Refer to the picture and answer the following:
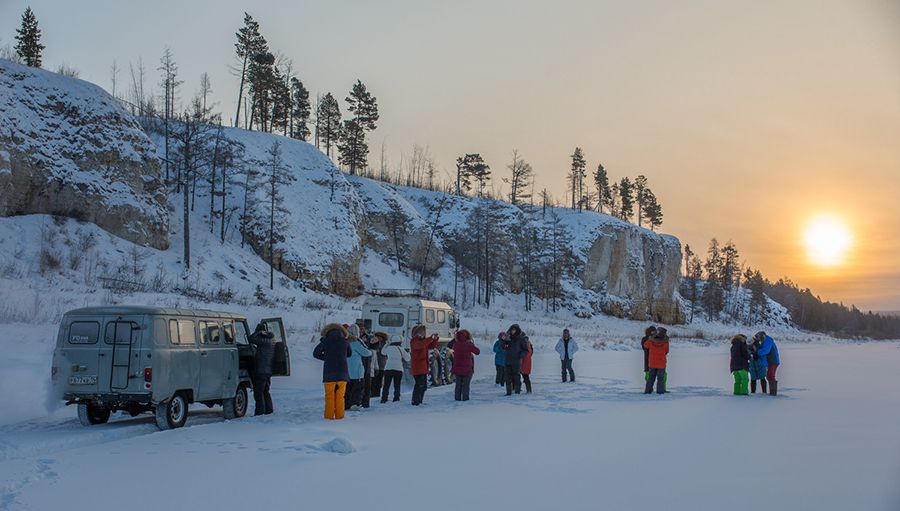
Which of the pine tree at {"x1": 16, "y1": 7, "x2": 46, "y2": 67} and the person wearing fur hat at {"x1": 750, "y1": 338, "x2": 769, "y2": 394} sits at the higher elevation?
the pine tree at {"x1": 16, "y1": 7, "x2": 46, "y2": 67}

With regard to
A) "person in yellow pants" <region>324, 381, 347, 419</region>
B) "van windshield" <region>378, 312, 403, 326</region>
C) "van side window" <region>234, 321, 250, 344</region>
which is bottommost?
"person in yellow pants" <region>324, 381, 347, 419</region>

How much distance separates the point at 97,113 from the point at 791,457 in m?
43.8

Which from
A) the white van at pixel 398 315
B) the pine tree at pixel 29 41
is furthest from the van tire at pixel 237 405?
the pine tree at pixel 29 41

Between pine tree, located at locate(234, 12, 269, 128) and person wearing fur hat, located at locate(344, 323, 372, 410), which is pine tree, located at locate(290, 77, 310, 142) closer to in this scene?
pine tree, located at locate(234, 12, 269, 128)

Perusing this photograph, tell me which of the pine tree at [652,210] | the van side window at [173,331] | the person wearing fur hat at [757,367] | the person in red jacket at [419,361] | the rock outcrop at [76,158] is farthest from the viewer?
the pine tree at [652,210]

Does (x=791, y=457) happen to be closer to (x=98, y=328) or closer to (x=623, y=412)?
(x=623, y=412)

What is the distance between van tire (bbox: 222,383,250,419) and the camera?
13.3m

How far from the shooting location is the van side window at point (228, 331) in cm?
1351

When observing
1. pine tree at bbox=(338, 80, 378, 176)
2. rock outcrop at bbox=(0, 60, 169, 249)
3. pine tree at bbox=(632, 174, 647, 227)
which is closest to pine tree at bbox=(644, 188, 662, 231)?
pine tree at bbox=(632, 174, 647, 227)

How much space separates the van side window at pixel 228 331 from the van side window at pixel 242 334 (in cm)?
27

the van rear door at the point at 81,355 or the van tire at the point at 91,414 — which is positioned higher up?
the van rear door at the point at 81,355

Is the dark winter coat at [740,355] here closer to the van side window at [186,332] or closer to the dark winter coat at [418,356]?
the dark winter coat at [418,356]

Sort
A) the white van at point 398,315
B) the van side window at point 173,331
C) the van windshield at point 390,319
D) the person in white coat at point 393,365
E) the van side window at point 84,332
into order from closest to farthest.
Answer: the van side window at point 84,332, the van side window at point 173,331, the person in white coat at point 393,365, the white van at point 398,315, the van windshield at point 390,319

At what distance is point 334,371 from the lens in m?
12.5
